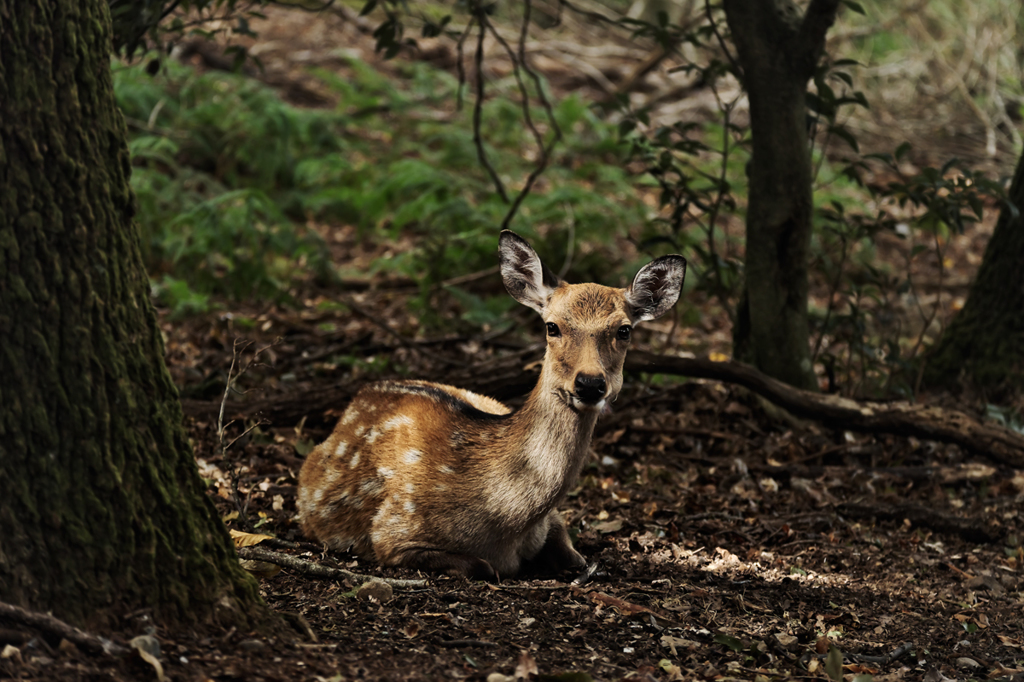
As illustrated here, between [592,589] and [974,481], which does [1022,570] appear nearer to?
[974,481]

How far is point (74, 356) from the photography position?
8.84ft

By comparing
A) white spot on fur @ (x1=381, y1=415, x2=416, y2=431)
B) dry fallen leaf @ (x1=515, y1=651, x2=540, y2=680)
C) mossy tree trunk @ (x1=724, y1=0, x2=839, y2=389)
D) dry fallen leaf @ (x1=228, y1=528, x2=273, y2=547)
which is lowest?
dry fallen leaf @ (x1=228, y1=528, x2=273, y2=547)

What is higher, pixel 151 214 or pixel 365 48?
pixel 365 48

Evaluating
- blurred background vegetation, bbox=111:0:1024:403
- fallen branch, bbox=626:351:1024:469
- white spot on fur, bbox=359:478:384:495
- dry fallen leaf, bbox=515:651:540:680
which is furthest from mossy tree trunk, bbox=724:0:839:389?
dry fallen leaf, bbox=515:651:540:680

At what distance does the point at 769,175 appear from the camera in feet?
19.3

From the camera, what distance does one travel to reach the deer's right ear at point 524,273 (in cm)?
427

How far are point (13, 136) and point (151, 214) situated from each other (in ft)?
22.0

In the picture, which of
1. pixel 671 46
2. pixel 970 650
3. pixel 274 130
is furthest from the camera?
pixel 274 130

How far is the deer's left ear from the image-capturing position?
421 centimetres

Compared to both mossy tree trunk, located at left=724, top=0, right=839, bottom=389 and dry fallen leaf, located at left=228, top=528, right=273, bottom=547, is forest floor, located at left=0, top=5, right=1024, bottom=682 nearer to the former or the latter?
dry fallen leaf, located at left=228, top=528, right=273, bottom=547

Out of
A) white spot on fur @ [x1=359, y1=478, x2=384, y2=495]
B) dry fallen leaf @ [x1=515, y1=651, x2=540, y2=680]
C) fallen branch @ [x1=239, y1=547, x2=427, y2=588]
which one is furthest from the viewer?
white spot on fur @ [x1=359, y1=478, x2=384, y2=495]

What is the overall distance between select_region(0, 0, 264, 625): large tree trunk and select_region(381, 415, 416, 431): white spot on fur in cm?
174

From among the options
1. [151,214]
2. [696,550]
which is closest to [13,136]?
[696,550]

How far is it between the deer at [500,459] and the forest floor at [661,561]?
0.55ft
